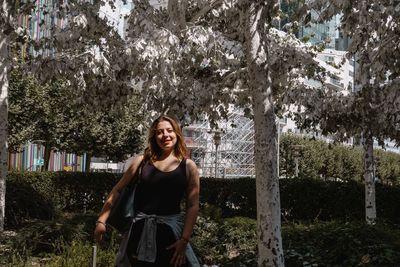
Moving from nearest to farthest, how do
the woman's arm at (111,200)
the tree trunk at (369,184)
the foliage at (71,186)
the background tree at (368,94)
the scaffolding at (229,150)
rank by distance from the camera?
1. the woman's arm at (111,200)
2. the background tree at (368,94)
3. the tree trunk at (369,184)
4. the foliage at (71,186)
5. the scaffolding at (229,150)

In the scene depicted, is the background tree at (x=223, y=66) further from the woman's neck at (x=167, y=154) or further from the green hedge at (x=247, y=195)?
the green hedge at (x=247, y=195)

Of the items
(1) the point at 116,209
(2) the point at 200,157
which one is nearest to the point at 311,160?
(2) the point at 200,157

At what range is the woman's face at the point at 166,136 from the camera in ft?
11.3

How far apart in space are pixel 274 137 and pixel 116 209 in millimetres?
2849

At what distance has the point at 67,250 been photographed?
22.3 feet

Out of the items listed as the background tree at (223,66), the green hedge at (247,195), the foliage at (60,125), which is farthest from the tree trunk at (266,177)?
the foliage at (60,125)

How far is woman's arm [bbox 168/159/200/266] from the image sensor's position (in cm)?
329

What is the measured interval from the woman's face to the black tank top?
0.54 feet

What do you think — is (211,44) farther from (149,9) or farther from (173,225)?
(173,225)

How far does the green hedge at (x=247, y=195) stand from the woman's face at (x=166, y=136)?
9919mm

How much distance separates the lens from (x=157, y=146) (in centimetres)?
354

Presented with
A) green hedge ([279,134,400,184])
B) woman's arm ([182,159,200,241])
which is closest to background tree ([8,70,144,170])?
green hedge ([279,134,400,184])

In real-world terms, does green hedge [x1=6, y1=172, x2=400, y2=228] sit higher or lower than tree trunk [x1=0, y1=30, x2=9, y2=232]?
lower

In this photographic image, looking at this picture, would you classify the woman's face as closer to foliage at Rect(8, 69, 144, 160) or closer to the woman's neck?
the woman's neck
